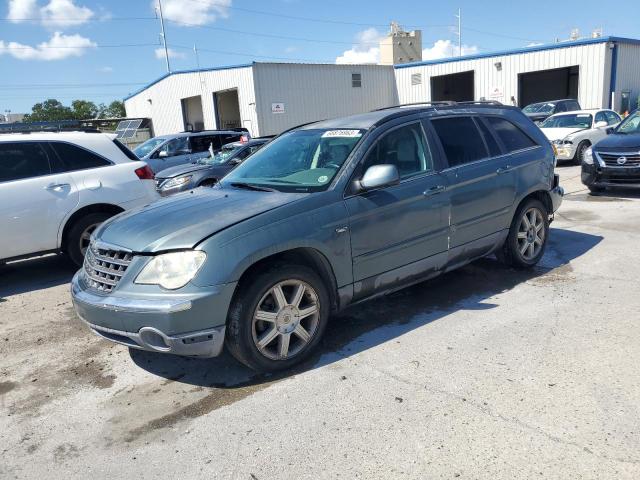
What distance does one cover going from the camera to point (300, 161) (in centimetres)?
455

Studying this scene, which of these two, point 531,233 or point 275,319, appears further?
point 531,233

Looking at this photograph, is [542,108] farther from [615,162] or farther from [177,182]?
[177,182]

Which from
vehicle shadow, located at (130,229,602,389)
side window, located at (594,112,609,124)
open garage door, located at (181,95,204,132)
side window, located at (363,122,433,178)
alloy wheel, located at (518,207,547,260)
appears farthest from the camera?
open garage door, located at (181,95,204,132)

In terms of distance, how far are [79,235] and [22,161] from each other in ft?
3.50

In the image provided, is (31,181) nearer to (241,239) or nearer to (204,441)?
(241,239)

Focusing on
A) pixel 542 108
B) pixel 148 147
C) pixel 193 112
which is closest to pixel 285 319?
pixel 148 147

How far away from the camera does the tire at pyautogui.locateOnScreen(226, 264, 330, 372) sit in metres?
3.46

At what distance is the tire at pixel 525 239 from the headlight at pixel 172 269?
341 centimetres

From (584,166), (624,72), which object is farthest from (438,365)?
(624,72)

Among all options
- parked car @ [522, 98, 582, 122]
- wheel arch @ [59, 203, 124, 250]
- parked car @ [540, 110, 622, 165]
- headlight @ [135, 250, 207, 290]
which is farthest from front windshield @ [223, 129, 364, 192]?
parked car @ [522, 98, 582, 122]

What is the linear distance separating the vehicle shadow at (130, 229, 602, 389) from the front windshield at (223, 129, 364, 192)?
4.07 feet

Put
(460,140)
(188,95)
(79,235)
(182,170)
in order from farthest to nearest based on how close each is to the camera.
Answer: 1. (188,95)
2. (182,170)
3. (79,235)
4. (460,140)

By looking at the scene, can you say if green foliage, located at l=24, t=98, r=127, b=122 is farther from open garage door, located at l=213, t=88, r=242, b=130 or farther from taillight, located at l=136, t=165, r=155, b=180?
taillight, located at l=136, t=165, r=155, b=180

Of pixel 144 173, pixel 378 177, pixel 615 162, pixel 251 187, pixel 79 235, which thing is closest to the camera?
pixel 378 177
